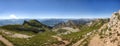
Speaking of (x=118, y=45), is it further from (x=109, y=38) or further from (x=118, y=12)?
(x=118, y=12)

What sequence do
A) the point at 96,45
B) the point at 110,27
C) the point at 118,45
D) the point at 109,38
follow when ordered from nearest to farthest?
the point at 118,45, the point at 109,38, the point at 110,27, the point at 96,45

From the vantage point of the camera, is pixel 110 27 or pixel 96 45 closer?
pixel 110 27

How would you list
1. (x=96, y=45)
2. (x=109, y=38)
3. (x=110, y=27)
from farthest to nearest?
(x=96, y=45) → (x=110, y=27) → (x=109, y=38)

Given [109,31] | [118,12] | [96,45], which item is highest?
[118,12]

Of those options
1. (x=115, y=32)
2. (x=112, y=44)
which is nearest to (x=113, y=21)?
(x=115, y=32)

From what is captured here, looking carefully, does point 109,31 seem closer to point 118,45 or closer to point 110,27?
point 110,27

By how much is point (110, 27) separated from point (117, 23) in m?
5.44

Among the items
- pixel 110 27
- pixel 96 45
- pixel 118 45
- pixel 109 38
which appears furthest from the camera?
pixel 96 45

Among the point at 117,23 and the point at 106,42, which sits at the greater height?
the point at 117,23

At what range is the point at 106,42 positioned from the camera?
518 feet

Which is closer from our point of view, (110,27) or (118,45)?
(118,45)

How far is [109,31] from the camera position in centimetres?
15962

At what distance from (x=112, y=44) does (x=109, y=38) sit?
9.85 metres

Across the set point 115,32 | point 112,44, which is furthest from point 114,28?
point 112,44
